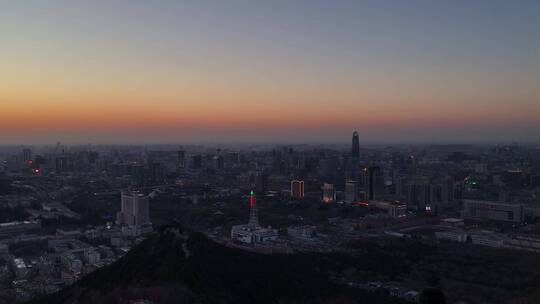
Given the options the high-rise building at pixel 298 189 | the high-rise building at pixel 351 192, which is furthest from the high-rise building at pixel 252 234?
the high-rise building at pixel 298 189

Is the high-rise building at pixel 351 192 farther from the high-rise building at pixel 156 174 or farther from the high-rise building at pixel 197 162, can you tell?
the high-rise building at pixel 197 162

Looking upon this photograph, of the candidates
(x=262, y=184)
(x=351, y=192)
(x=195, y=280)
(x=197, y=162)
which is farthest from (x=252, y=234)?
(x=197, y=162)

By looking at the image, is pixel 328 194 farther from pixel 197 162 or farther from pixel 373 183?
pixel 197 162

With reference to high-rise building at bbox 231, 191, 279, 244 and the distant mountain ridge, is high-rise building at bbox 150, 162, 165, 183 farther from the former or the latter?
the distant mountain ridge

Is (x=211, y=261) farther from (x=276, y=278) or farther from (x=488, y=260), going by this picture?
(x=488, y=260)

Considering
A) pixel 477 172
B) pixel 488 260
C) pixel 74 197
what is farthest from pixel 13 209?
pixel 477 172

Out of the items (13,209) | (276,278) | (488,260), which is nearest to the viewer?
(276,278)
